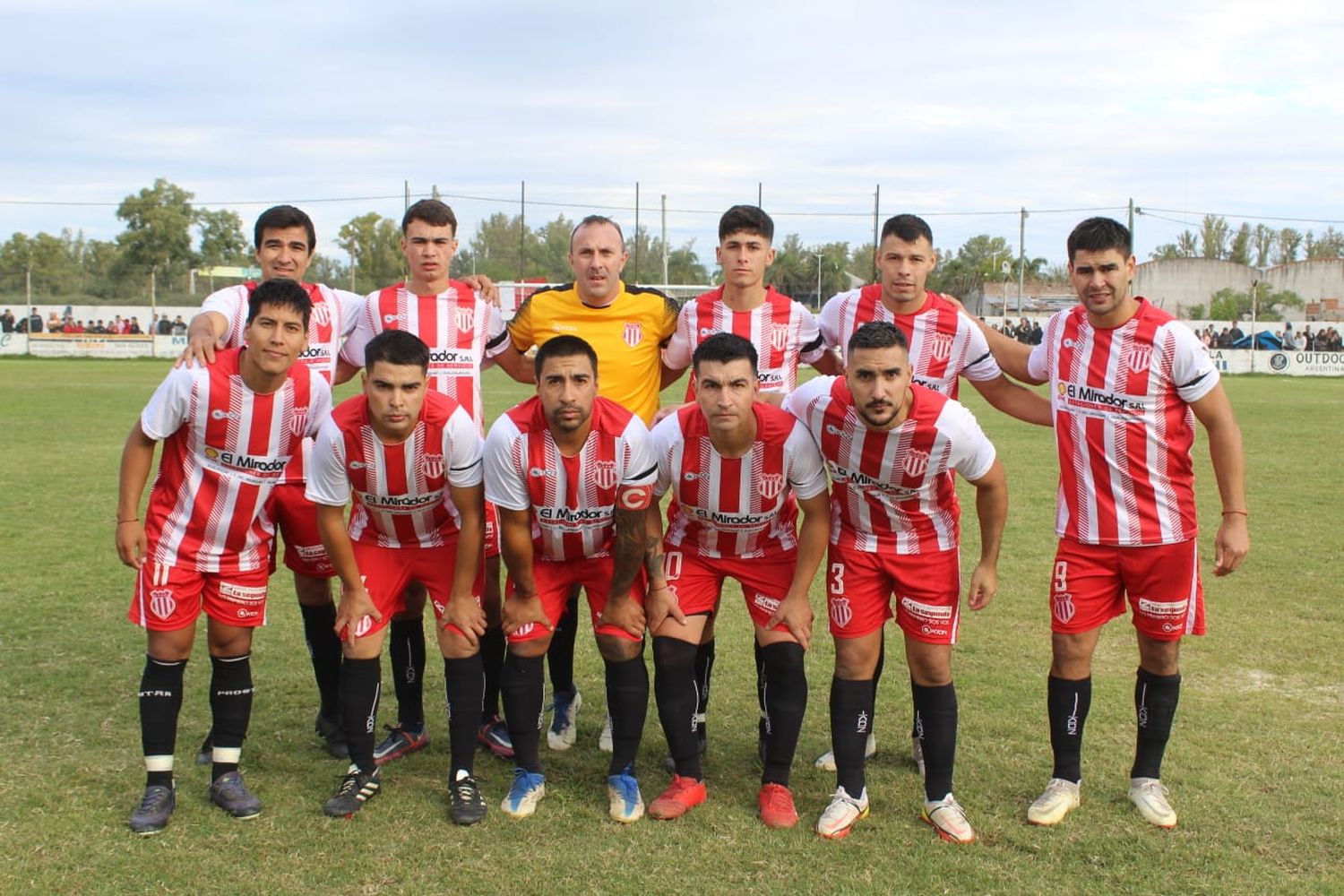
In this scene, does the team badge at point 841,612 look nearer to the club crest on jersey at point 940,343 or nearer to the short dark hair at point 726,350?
the short dark hair at point 726,350

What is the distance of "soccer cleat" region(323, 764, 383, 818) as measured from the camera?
13.3 ft

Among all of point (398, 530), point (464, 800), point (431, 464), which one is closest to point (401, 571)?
point (398, 530)

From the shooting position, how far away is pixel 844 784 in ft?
13.5

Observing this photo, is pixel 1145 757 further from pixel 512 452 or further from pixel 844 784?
pixel 512 452

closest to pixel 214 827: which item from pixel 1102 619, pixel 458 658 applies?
pixel 458 658

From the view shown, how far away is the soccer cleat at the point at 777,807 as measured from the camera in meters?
4.02

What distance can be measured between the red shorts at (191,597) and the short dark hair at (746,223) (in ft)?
7.99

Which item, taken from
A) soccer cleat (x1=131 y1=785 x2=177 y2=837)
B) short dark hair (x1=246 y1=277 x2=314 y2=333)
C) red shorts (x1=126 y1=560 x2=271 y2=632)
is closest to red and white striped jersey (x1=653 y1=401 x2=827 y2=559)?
short dark hair (x1=246 y1=277 x2=314 y2=333)

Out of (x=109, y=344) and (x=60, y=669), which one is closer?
(x=60, y=669)

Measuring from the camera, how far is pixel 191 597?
13.6 feet

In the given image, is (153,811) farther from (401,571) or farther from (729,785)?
(729,785)

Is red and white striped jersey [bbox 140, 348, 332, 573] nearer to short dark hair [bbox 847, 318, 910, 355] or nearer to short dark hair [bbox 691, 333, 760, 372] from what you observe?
short dark hair [bbox 691, 333, 760, 372]

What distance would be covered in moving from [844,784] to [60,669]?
4018 millimetres

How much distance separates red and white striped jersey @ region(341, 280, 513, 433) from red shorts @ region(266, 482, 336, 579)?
2.48ft
